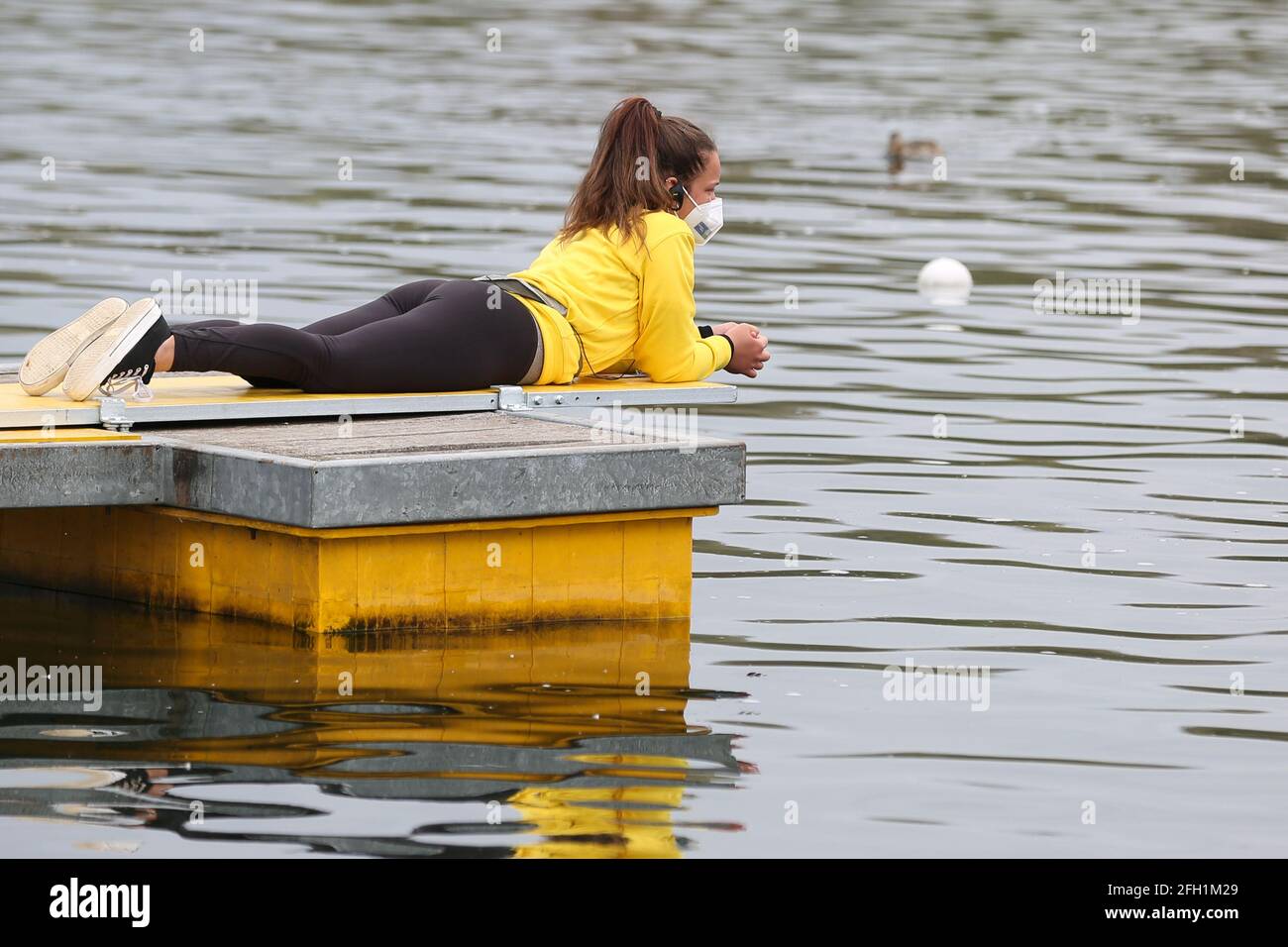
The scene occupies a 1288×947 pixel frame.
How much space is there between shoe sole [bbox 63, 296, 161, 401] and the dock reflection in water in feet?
2.64

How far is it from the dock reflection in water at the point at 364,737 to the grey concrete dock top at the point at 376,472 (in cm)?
47

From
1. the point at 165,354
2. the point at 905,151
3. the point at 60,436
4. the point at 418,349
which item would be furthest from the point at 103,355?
the point at 905,151

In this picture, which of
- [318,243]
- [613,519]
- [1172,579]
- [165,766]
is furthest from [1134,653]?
[318,243]

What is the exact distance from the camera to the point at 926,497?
35.0 ft

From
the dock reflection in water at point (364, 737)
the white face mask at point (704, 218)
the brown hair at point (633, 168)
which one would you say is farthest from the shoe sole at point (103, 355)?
the white face mask at point (704, 218)

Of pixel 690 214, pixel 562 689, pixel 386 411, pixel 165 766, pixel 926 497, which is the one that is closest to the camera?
pixel 165 766

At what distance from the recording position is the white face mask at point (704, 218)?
366 inches

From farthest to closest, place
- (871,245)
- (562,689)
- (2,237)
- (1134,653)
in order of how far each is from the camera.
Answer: (871,245) → (2,237) → (1134,653) → (562,689)

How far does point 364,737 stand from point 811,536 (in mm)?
3339

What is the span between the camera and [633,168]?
9102mm

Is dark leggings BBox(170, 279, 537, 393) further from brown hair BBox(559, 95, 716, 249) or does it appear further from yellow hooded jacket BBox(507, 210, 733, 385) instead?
brown hair BBox(559, 95, 716, 249)

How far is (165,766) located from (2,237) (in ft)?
40.5

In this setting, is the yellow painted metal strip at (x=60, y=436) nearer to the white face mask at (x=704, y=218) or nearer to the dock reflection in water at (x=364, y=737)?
the dock reflection in water at (x=364, y=737)
